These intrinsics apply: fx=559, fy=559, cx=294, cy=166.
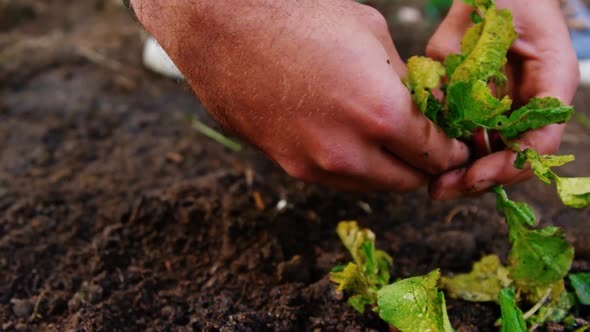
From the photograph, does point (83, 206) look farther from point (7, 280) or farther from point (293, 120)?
point (293, 120)

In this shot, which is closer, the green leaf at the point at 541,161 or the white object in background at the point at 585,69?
the green leaf at the point at 541,161

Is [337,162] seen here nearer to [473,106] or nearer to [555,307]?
[473,106]

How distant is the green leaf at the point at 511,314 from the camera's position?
104cm

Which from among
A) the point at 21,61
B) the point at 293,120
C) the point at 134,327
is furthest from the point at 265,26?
the point at 21,61

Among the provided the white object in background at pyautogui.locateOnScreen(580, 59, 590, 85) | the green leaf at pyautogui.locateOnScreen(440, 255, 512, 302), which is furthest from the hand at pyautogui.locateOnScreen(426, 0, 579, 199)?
the white object in background at pyautogui.locateOnScreen(580, 59, 590, 85)

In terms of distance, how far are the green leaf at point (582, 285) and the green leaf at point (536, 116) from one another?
1.23ft

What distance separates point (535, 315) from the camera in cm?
121

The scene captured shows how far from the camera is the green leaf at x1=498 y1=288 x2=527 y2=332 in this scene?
3.43 ft

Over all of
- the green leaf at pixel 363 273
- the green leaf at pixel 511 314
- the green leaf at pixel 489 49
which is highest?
the green leaf at pixel 489 49

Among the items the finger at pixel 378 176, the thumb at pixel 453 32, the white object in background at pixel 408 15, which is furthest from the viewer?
the white object in background at pixel 408 15

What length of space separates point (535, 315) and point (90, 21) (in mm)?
2605

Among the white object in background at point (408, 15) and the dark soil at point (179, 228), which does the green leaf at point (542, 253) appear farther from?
the white object in background at point (408, 15)

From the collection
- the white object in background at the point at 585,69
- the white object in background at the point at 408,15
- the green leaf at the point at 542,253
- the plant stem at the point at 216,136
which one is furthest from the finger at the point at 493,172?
the white object in background at the point at 408,15

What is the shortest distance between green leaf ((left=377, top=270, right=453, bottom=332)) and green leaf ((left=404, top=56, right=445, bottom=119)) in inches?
12.9
